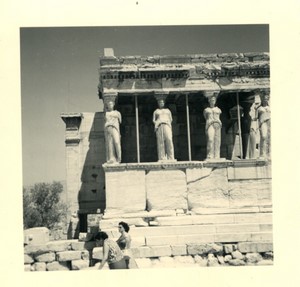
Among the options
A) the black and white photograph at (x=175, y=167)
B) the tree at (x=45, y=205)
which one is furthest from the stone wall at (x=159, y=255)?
the tree at (x=45, y=205)

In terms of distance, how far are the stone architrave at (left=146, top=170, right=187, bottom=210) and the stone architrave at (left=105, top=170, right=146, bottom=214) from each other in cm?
18

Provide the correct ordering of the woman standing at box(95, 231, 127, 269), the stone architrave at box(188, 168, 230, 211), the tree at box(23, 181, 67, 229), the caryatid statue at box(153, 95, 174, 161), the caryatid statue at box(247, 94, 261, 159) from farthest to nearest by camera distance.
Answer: the tree at box(23, 181, 67, 229) < the caryatid statue at box(247, 94, 261, 159) < the caryatid statue at box(153, 95, 174, 161) < the stone architrave at box(188, 168, 230, 211) < the woman standing at box(95, 231, 127, 269)

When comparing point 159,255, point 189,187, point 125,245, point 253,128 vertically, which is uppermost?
point 253,128

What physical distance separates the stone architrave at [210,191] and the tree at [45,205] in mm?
13381

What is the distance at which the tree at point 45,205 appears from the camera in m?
25.8

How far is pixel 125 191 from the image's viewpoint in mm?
13406

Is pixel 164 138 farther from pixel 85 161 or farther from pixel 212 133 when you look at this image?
pixel 85 161

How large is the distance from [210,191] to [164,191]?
1175 millimetres

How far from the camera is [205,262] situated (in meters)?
12.1

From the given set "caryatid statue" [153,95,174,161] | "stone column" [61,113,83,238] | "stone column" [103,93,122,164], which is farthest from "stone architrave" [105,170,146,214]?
"stone column" [61,113,83,238]

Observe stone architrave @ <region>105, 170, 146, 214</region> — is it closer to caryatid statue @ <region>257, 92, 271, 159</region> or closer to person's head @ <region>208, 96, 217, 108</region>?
person's head @ <region>208, 96, 217, 108</region>

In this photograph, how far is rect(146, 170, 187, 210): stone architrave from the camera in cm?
1345

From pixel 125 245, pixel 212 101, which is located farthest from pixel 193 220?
pixel 212 101

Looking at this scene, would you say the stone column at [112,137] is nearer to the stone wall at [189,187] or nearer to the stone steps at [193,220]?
the stone wall at [189,187]
